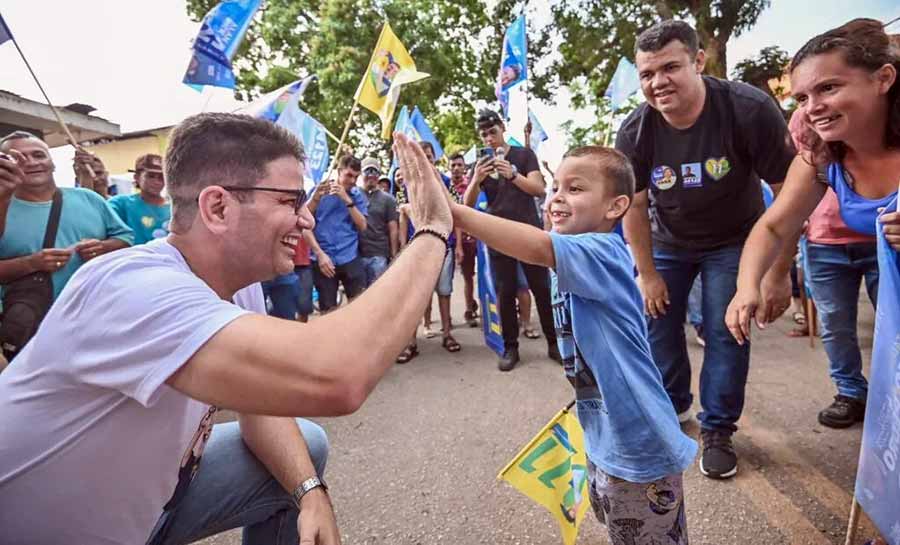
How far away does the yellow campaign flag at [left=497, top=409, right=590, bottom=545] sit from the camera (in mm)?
1785

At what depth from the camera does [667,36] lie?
2.24 m

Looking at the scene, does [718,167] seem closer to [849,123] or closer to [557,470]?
[849,123]

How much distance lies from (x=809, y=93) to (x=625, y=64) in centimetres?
644

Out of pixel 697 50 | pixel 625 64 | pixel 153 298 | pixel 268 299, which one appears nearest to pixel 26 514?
pixel 153 298

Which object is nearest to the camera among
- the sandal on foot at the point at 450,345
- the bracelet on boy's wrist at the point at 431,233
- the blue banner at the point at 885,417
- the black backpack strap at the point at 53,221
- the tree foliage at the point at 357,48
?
the bracelet on boy's wrist at the point at 431,233

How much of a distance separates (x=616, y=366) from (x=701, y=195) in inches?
49.1

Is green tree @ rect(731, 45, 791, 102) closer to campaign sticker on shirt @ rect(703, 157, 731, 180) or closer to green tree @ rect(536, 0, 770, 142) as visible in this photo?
green tree @ rect(536, 0, 770, 142)

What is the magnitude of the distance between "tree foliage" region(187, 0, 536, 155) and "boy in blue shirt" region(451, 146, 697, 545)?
14981 millimetres

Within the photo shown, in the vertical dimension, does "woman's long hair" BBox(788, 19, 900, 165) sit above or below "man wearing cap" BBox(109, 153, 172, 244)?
above

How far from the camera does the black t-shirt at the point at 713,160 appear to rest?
229 cm

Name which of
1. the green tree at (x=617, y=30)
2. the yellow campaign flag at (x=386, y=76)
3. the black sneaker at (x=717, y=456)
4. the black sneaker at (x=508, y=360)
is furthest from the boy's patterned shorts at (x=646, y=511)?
the green tree at (x=617, y=30)

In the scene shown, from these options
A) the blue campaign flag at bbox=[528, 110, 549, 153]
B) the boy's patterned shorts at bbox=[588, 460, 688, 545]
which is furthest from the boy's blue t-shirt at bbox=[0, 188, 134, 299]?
the blue campaign flag at bbox=[528, 110, 549, 153]

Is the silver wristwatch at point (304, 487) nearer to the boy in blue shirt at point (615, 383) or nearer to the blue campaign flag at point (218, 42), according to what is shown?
the boy in blue shirt at point (615, 383)

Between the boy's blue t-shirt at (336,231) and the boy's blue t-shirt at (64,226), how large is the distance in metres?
1.97
